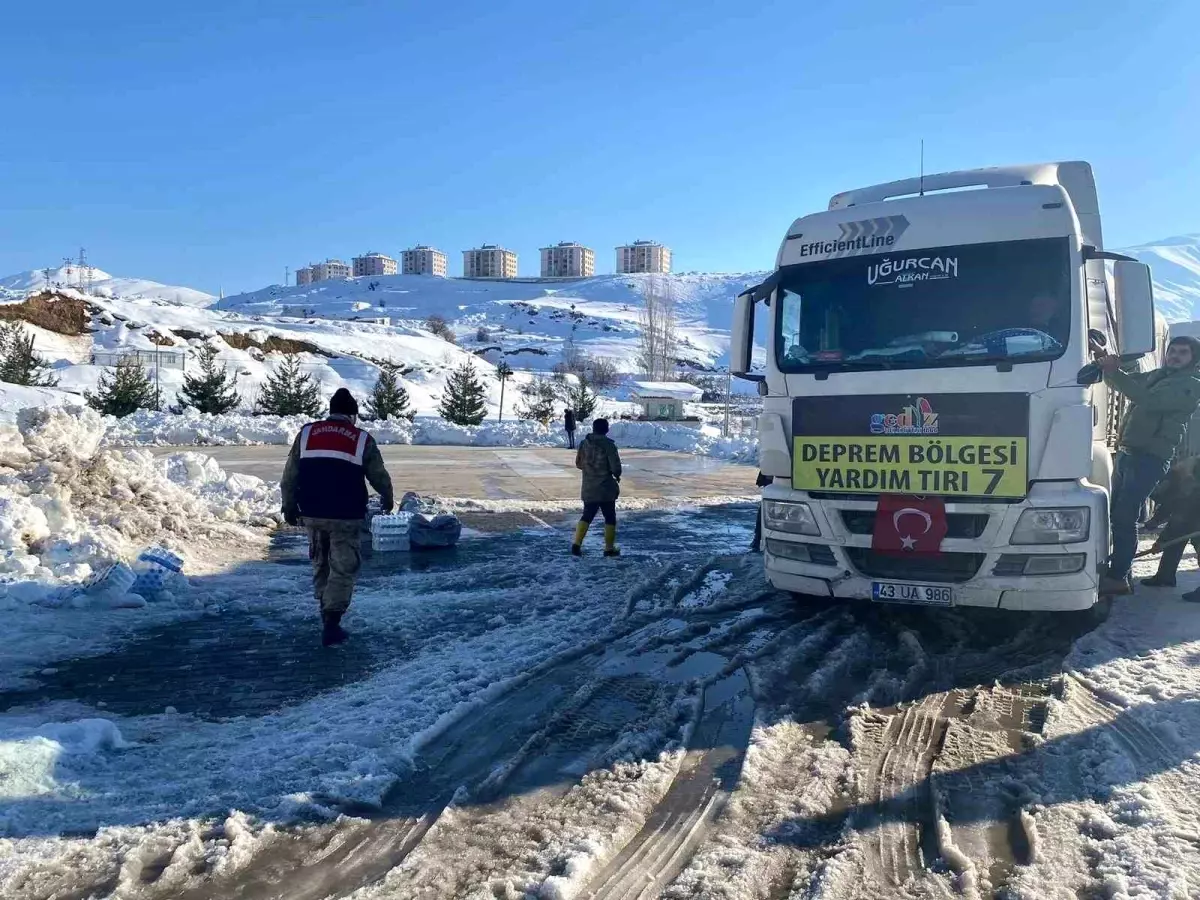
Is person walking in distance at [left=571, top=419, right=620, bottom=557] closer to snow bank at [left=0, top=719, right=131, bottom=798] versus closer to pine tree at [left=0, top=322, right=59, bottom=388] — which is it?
snow bank at [left=0, top=719, right=131, bottom=798]

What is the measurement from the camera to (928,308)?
19.7 ft

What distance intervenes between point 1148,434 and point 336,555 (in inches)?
253

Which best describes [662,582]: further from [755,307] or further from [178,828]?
[178,828]

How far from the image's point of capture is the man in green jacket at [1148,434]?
666 cm

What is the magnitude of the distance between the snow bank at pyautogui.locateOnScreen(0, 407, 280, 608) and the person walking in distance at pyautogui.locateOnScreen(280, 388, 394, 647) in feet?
7.46

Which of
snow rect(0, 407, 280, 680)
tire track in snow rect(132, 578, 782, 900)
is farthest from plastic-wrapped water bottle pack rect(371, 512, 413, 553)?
tire track in snow rect(132, 578, 782, 900)

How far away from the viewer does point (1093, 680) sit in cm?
512

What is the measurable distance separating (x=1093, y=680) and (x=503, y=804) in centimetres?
375

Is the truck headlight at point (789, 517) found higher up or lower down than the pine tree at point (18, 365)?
lower down

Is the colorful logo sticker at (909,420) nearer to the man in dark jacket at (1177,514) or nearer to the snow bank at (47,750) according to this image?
the man in dark jacket at (1177,514)

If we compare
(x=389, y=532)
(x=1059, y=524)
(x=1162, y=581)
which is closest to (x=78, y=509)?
(x=389, y=532)

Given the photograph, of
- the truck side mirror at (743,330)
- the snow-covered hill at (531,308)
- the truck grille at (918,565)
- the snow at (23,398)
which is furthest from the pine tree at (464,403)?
the snow-covered hill at (531,308)

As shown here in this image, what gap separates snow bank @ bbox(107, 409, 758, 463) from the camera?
29641mm

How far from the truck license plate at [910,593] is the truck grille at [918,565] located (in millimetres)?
47
